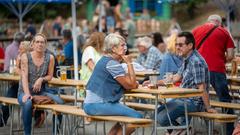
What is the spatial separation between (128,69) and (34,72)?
2.58m

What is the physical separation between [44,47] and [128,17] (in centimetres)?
2900

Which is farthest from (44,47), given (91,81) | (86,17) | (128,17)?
(86,17)

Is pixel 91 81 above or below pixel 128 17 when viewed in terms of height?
below

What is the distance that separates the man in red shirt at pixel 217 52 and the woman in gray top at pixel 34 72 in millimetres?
2340

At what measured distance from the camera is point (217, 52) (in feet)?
43.4

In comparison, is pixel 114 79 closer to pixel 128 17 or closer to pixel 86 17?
pixel 128 17

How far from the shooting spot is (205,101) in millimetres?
11445

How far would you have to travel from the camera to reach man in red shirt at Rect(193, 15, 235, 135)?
43.0 ft

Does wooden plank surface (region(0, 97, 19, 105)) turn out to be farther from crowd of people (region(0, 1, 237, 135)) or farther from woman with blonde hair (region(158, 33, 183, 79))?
woman with blonde hair (region(158, 33, 183, 79))

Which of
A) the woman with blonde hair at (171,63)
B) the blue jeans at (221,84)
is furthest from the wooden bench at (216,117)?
the woman with blonde hair at (171,63)

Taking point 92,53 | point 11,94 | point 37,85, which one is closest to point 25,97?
point 37,85

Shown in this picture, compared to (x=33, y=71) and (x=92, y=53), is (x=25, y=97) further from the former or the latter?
(x=92, y=53)

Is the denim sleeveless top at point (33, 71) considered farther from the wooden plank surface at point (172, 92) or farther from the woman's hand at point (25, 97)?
the wooden plank surface at point (172, 92)

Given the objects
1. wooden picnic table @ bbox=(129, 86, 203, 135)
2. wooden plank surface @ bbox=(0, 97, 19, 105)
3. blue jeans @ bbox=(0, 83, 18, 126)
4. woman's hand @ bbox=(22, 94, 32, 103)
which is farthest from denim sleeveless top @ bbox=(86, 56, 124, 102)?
blue jeans @ bbox=(0, 83, 18, 126)
